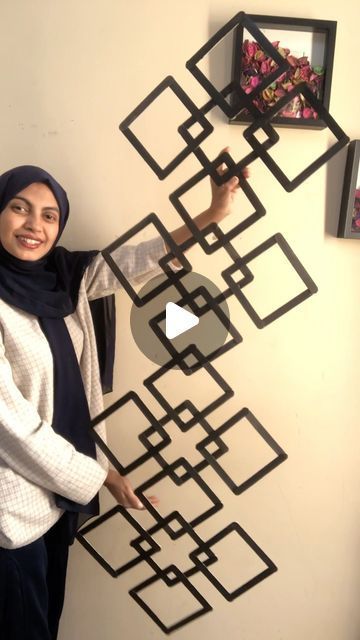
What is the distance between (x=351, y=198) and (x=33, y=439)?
71cm

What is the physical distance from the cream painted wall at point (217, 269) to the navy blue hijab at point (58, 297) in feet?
0.40

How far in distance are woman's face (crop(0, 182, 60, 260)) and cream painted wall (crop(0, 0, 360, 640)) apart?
6.7 inches

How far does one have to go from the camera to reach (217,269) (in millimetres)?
1011

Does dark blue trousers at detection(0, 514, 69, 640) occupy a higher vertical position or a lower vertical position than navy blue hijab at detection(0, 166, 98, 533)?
lower

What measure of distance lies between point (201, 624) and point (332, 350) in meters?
0.65

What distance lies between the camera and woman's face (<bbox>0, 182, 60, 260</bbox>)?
81 centimetres

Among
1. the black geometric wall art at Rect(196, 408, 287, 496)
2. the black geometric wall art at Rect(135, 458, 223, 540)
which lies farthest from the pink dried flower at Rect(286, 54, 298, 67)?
the black geometric wall art at Rect(135, 458, 223, 540)

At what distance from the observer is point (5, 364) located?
0.79m

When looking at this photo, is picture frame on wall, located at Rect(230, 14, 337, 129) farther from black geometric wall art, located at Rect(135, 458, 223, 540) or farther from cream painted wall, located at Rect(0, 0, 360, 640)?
black geometric wall art, located at Rect(135, 458, 223, 540)

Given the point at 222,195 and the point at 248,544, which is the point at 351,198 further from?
the point at 248,544

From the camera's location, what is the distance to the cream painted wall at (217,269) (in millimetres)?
944

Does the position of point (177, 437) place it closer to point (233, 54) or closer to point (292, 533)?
point (292, 533)

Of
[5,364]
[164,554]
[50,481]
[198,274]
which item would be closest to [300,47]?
[198,274]

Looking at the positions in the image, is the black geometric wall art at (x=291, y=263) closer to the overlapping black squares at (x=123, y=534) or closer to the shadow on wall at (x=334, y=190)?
the shadow on wall at (x=334, y=190)
